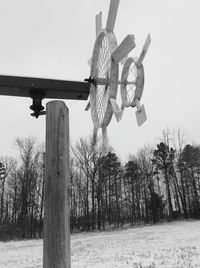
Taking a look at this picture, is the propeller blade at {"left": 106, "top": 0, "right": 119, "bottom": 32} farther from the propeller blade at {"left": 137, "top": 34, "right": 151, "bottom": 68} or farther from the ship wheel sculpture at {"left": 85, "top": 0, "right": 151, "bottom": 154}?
the propeller blade at {"left": 137, "top": 34, "right": 151, "bottom": 68}

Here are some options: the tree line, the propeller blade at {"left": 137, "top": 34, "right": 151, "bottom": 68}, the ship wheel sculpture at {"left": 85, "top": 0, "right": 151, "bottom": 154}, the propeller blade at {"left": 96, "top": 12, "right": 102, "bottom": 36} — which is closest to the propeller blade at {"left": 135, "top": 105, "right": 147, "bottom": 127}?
the ship wheel sculpture at {"left": 85, "top": 0, "right": 151, "bottom": 154}

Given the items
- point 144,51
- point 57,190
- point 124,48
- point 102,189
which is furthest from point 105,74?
point 102,189

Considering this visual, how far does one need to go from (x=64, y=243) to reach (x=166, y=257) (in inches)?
365

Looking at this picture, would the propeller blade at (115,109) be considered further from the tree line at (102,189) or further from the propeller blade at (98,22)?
the tree line at (102,189)

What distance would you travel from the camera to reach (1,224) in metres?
29.6

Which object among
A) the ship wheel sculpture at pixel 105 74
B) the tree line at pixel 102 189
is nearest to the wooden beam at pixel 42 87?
the ship wheel sculpture at pixel 105 74

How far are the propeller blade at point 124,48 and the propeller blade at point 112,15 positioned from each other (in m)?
0.27

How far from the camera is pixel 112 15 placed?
5.73 ft

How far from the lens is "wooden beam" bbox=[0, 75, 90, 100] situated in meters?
1.76

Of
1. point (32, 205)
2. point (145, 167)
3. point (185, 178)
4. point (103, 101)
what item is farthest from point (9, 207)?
point (103, 101)

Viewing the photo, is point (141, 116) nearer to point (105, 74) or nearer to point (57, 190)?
point (105, 74)

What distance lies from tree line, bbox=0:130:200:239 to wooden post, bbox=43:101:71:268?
1140 inches

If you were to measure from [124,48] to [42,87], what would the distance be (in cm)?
57

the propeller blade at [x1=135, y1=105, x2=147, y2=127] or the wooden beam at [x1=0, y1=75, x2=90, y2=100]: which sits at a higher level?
the wooden beam at [x1=0, y1=75, x2=90, y2=100]
